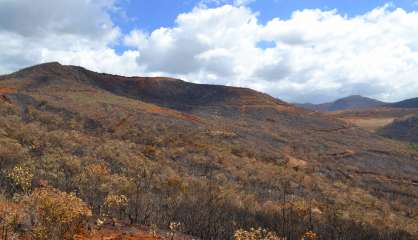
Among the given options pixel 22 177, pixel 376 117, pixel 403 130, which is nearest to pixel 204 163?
pixel 22 177

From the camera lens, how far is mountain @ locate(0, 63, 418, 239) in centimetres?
3050

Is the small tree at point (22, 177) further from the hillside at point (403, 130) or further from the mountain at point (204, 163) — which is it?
the hillside at point (403, 130)

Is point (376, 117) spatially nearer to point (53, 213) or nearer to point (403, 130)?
point (403, 130)

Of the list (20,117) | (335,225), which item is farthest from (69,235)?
(20,117)

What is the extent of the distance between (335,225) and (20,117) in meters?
29.1

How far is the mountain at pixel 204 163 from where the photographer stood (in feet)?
100

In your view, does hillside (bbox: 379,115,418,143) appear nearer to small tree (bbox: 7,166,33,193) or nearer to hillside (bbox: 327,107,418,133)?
hillside (bbox: 327,107,418,133)

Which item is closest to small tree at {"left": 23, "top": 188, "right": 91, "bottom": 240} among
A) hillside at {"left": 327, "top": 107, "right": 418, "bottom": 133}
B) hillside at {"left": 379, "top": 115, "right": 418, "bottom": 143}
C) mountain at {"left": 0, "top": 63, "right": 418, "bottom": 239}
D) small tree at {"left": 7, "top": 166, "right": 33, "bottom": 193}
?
small tree at {"left": 7, "top": 166, "right": 33, "bottom": 193}

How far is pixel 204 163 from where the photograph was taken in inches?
1713

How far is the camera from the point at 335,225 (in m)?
33.1

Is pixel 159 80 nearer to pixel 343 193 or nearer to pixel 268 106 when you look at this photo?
pixel 268 106

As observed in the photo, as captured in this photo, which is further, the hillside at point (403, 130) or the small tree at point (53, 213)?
the hillside at point (403, 130)

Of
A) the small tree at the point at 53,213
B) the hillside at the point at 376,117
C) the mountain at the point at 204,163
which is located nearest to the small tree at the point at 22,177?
the small tree at the point at 53,213

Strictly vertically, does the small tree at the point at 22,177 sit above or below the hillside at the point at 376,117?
below
